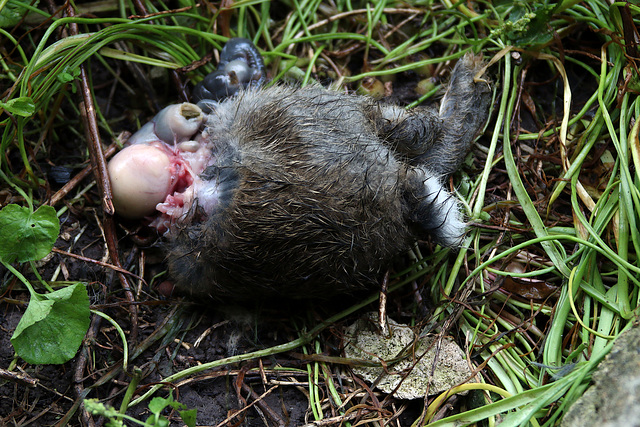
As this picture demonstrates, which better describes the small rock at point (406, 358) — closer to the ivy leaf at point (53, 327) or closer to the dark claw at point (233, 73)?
the ivy leaf at point (53, 327)

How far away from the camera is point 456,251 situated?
2.49 meters

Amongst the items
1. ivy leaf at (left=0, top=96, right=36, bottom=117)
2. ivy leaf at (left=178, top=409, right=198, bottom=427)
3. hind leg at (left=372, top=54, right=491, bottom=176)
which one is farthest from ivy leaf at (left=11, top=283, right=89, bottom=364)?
hind leg at (left=372, top=54, right=491, bottom=176)

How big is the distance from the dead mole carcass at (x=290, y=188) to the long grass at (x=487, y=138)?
0.28 metres

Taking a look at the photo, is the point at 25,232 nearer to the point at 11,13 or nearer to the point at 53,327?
the point at 53,327

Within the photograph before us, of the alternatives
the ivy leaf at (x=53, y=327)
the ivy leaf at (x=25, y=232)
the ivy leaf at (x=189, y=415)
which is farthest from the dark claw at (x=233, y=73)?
the ivy leaf at (x=189, y=415)

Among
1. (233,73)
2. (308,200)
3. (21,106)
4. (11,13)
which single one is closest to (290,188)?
(308,200)

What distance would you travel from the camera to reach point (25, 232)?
6.85ft

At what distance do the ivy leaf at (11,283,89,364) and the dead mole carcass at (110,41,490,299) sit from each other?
0.43 m

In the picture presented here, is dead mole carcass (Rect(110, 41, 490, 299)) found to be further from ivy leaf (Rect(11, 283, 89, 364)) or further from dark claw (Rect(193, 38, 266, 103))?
ivy leaf (Rect(11, 283, 89, 364))

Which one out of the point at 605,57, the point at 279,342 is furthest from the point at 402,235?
the point at 605,57

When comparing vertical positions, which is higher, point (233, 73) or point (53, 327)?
point (233, 73)

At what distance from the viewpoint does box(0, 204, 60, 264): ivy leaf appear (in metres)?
2.09

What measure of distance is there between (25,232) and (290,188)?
1059 millimetres

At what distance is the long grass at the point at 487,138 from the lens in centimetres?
218
